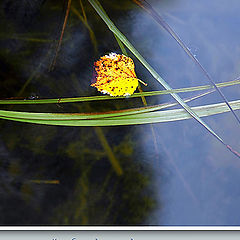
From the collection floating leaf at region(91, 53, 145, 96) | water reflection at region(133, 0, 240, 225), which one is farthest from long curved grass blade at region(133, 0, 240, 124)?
floating leaf at region(91, 53, 145, 96)

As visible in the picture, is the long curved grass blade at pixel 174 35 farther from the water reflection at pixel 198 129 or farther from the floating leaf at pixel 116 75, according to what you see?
the floating leaf at pixel 116 75

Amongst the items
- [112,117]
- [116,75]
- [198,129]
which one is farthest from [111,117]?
[198,129]

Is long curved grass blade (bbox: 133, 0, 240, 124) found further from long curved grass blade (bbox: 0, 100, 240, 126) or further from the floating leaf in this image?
the floating leaf

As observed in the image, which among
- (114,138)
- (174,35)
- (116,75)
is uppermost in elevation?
(174,35)

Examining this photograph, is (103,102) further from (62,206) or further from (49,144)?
(62,206)

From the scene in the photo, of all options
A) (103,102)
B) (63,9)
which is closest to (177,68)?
(103,102)

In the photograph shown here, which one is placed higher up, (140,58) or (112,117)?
(140,58)

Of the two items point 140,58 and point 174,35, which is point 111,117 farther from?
point 174,35

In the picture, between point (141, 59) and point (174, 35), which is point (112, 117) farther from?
point (174, 35)
